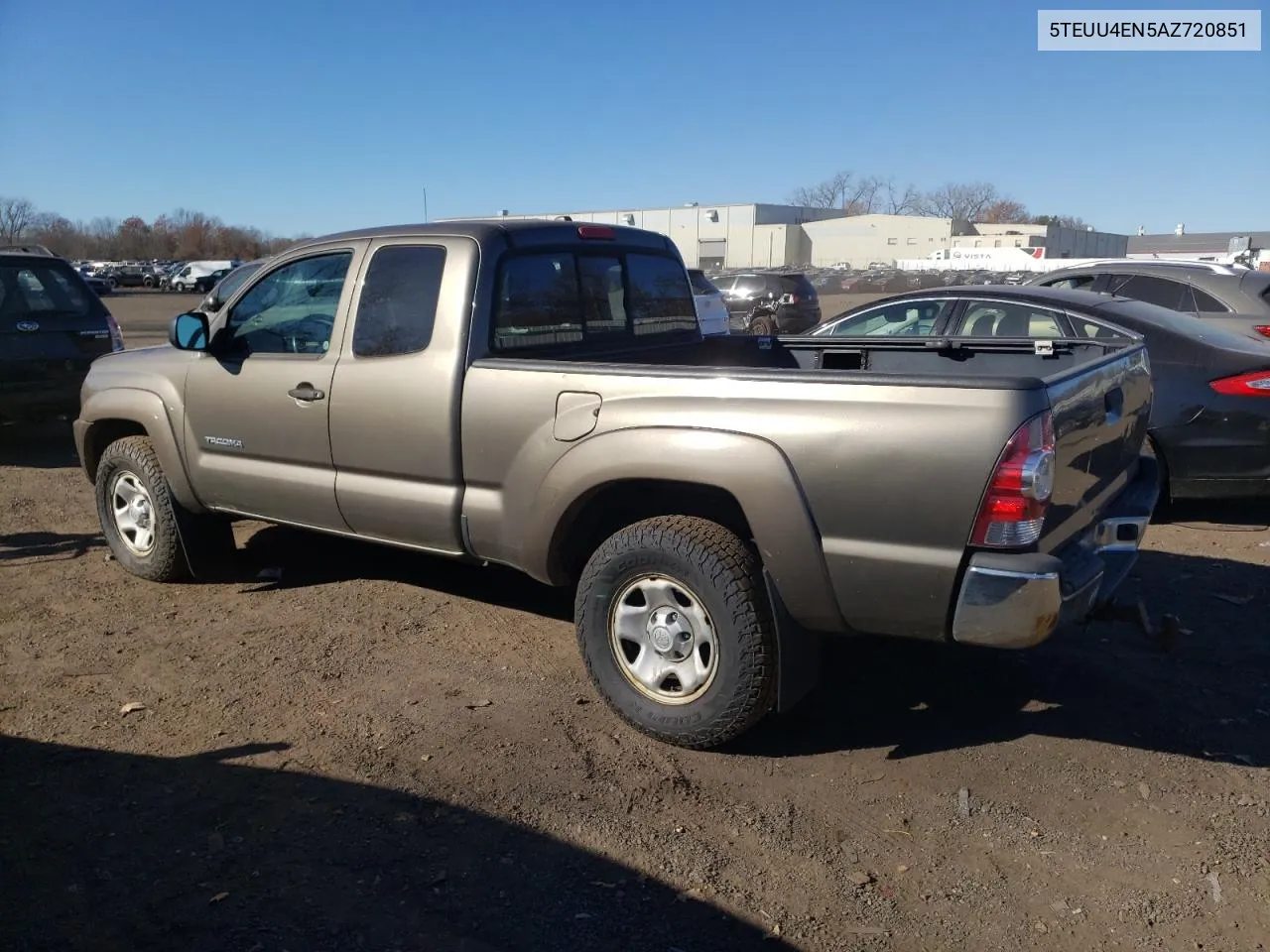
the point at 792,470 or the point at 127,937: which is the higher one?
the point at 792,470

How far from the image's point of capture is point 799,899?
2.98 m

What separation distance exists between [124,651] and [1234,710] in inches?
195

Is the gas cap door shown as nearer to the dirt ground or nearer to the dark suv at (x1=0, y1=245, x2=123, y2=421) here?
the dirt ground

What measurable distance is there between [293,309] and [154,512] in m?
1.53

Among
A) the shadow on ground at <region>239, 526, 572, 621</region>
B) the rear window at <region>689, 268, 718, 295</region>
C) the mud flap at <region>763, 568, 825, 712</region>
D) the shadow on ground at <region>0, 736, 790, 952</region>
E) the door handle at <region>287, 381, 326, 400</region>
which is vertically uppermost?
the rear window at <region>689, 268, 718, 295</region>

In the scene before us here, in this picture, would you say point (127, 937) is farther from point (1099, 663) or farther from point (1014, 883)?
point (1099, 663)

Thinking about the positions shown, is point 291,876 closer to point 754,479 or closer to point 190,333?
point 754,479

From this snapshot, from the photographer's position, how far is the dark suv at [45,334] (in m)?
9.03

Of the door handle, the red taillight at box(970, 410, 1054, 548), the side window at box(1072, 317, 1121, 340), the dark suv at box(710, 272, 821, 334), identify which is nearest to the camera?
the red taillight at box(970, 410, 1054, 548)

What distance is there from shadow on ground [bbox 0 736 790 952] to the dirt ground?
10 mm

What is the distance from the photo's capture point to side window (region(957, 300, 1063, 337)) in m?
7.03

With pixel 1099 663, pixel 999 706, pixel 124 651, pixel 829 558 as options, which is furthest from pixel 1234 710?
pixel 124 651

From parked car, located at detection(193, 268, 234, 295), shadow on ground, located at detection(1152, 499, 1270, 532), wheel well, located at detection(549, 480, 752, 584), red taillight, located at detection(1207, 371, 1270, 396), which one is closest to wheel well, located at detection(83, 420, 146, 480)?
wheel well, located at detection(549, 480, 752, 584)

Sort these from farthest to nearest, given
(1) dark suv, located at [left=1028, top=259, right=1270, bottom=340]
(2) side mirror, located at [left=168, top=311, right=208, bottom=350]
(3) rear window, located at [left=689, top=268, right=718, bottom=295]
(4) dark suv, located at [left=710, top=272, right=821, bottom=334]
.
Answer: (4) dark suv, located at [left=710, top=272, right=821, bottom=334] → (3) rear window, located at [left=689, top=268, right=718, bottom=295] → (1) dark suv, located at [left=1028, top=259, right=1270, bottom=340] → (2) side mirror, located at [left=168, top=311, right=208, bottom=350]
